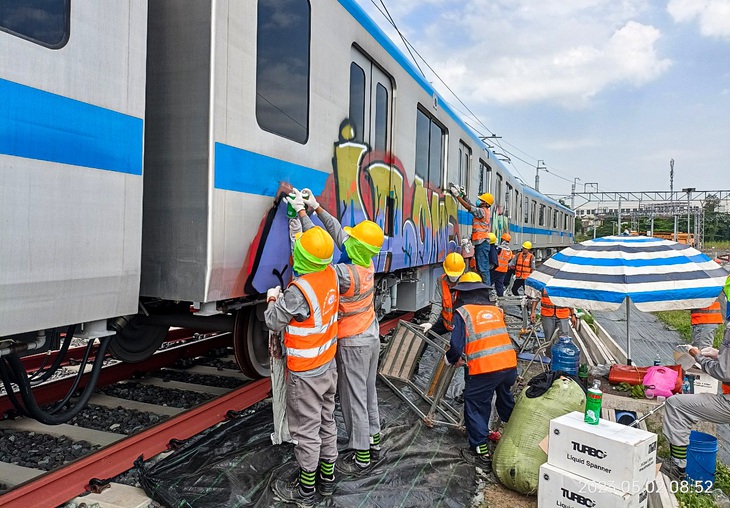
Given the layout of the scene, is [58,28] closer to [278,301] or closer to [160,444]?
[278,301]

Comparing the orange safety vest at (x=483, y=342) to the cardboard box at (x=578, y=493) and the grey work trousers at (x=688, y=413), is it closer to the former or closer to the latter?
the cardboard box at (x=578, y=493)

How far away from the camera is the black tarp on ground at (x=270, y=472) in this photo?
3.54 meters

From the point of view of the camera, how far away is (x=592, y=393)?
11.4 ft

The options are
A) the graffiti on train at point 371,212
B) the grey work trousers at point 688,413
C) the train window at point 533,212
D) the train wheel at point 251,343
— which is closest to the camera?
the graffiti on train at point 371,212

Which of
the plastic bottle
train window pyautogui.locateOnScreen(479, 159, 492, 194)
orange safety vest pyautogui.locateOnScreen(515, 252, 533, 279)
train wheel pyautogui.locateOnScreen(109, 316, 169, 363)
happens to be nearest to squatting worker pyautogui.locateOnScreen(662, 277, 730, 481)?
the plastic bottle

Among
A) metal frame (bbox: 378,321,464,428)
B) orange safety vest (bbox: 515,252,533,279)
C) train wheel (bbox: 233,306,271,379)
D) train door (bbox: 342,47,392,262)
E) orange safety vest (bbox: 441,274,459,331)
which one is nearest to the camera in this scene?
train wheel (bbox: 233,306,271,379)

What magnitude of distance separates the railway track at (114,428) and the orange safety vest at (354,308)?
4.57 feet

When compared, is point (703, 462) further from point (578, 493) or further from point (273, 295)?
point (273, 295)

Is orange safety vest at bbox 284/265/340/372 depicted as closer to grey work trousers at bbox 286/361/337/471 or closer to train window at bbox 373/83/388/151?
grey work trousers at bbox 286/361/337/471

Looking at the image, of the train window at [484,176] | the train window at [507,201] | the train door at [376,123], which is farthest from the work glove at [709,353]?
the train window at [507,201]

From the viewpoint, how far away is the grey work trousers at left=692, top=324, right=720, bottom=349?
16.7 ft

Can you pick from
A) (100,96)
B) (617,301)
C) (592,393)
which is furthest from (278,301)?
(617,301)

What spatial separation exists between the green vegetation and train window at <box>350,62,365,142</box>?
766cm

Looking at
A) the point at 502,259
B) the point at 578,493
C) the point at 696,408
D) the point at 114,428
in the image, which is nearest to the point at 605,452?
the point at 578,493
